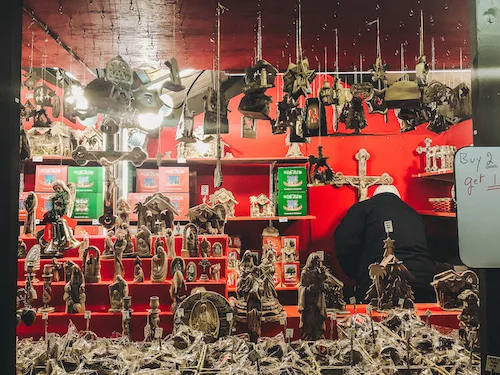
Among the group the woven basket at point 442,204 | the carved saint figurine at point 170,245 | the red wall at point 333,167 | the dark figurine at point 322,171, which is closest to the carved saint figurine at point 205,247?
the carved saint figurine at point 170,245

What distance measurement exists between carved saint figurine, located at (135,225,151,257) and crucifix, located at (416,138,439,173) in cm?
327

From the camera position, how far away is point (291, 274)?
180 inches

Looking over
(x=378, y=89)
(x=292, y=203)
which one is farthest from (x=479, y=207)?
(x=292, y=203)

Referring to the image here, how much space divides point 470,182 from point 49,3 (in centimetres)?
246

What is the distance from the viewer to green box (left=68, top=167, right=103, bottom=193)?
446 cm

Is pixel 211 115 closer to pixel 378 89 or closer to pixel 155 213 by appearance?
pixel 378 89

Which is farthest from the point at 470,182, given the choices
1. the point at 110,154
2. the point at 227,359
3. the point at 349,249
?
the point at 349,249

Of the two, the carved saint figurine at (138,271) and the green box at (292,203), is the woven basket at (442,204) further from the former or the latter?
the carved saint figurine at (138,271)

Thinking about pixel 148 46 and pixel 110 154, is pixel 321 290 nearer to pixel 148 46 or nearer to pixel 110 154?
pixel 110 154

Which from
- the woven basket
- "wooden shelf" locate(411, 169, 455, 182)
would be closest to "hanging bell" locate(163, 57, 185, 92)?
"wooden shelf" locate(411, 169, 455, 182)

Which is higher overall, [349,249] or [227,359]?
[349,249]

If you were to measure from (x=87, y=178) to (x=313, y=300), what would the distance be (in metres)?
2.84

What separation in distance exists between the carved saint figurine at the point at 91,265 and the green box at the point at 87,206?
43.9 inches

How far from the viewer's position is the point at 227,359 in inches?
84.4
